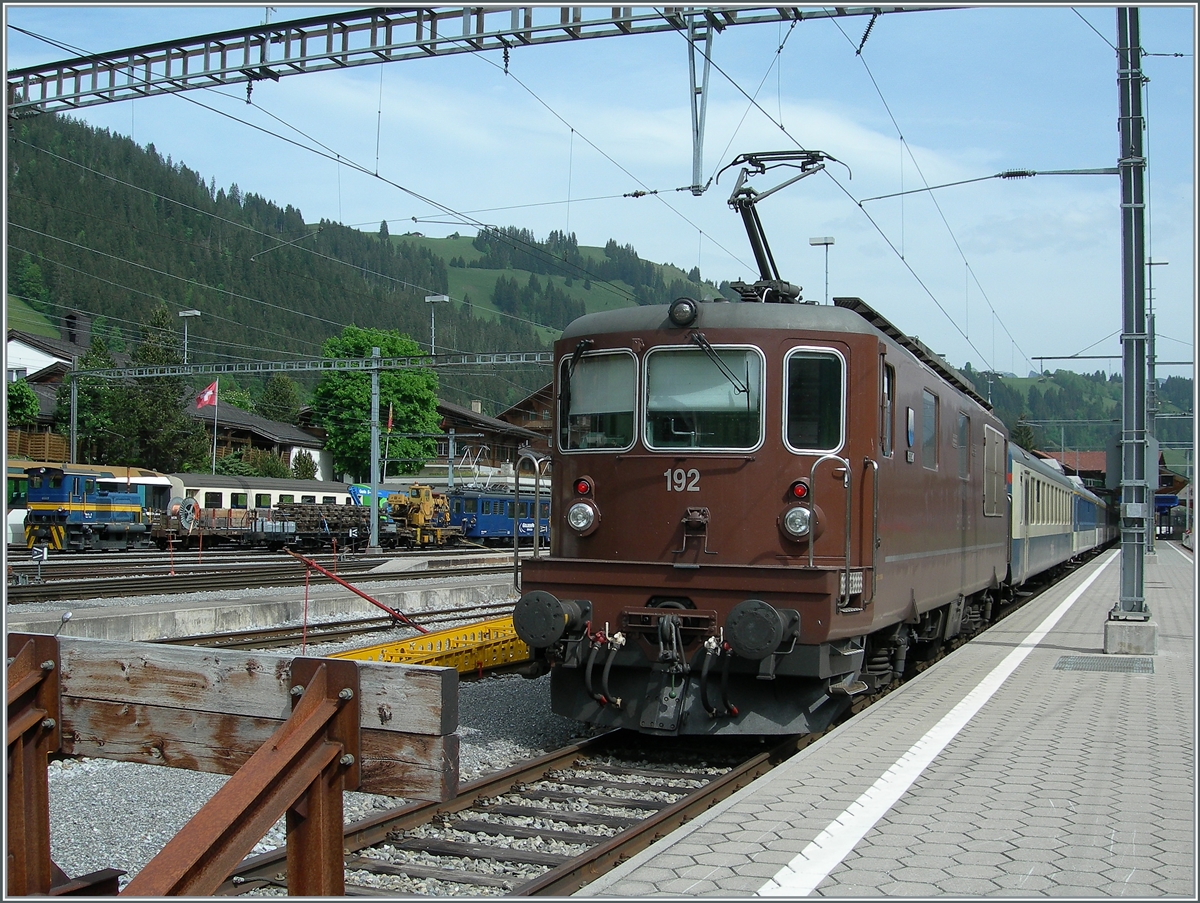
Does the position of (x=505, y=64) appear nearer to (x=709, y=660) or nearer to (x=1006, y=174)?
(x=1006, y=174)

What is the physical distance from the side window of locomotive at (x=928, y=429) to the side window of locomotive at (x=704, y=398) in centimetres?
244

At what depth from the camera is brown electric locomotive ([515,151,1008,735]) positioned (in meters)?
7.58

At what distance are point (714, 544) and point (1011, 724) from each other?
2639 mm

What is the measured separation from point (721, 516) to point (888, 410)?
5.41ft

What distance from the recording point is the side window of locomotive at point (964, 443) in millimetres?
12070

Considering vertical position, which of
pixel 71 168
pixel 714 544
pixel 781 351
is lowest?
pixel 714 544

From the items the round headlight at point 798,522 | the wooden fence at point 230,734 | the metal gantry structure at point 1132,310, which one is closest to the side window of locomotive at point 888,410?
the round headlight at point 798,522

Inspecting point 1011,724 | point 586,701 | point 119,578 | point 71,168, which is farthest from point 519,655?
point 71,168

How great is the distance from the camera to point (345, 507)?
46.7 m

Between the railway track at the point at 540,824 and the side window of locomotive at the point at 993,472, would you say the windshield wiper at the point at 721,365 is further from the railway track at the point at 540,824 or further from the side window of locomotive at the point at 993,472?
the side window of locomotive at the point at 993,472

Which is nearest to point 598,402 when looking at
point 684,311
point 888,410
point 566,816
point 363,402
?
point 684,311

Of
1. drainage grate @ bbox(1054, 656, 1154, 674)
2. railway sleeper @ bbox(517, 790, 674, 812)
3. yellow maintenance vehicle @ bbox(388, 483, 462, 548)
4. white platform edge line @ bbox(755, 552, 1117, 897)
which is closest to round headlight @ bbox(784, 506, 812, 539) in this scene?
white platform edge line @ bbox(755, 552, 1117, 897)

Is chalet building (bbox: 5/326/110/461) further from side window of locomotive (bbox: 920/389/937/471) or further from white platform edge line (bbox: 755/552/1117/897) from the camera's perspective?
white platform edge line (bbox: 755/552/1117/897)

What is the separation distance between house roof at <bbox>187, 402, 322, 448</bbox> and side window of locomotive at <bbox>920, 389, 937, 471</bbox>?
200 feet
